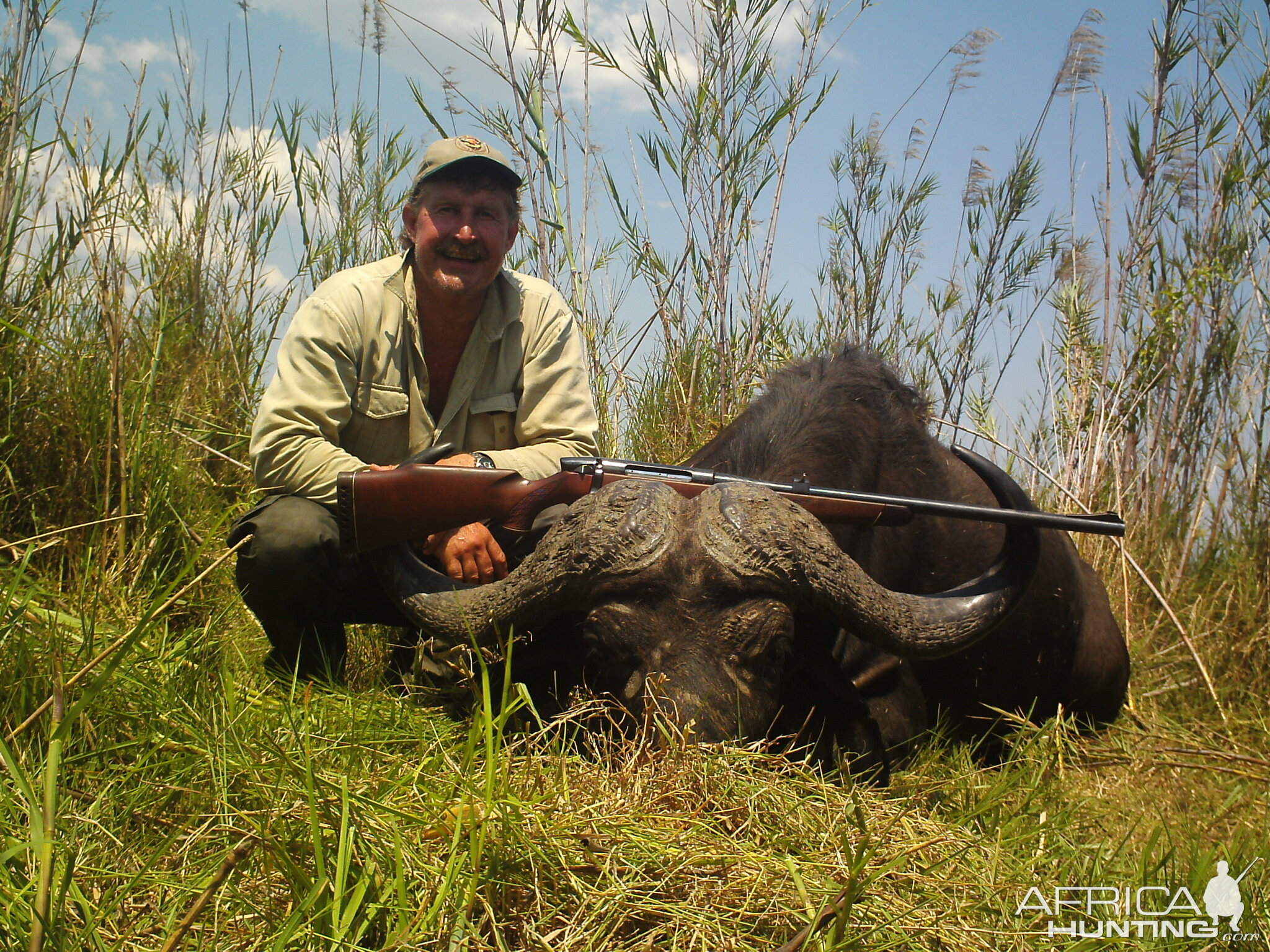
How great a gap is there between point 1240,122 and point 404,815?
5725mm

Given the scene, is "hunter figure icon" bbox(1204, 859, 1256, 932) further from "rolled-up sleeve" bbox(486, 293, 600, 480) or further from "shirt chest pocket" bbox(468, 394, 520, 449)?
"shirt chest pocket" bbox(468, 394, 520, 449)

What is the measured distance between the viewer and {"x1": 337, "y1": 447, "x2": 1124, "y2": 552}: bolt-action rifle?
3.16m

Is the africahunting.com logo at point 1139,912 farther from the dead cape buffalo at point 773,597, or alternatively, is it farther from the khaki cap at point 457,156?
the khaki cap at point 457,156

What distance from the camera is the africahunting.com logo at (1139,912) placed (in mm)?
2211

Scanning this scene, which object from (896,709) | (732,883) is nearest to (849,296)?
(896,709)

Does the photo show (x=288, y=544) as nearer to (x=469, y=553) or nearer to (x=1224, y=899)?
(x=469, y=553)

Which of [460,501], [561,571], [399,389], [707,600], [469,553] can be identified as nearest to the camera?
[707,600]

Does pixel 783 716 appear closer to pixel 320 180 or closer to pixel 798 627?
pixel 798 627

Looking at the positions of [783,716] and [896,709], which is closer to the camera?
[783,716]

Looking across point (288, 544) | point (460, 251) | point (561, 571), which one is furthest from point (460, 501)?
point (460, 251)

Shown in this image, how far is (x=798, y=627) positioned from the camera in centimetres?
319

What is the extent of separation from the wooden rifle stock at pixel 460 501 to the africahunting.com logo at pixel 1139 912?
1.37 metres

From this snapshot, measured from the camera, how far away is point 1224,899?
2.41m

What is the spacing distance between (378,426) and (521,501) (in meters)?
1.09
